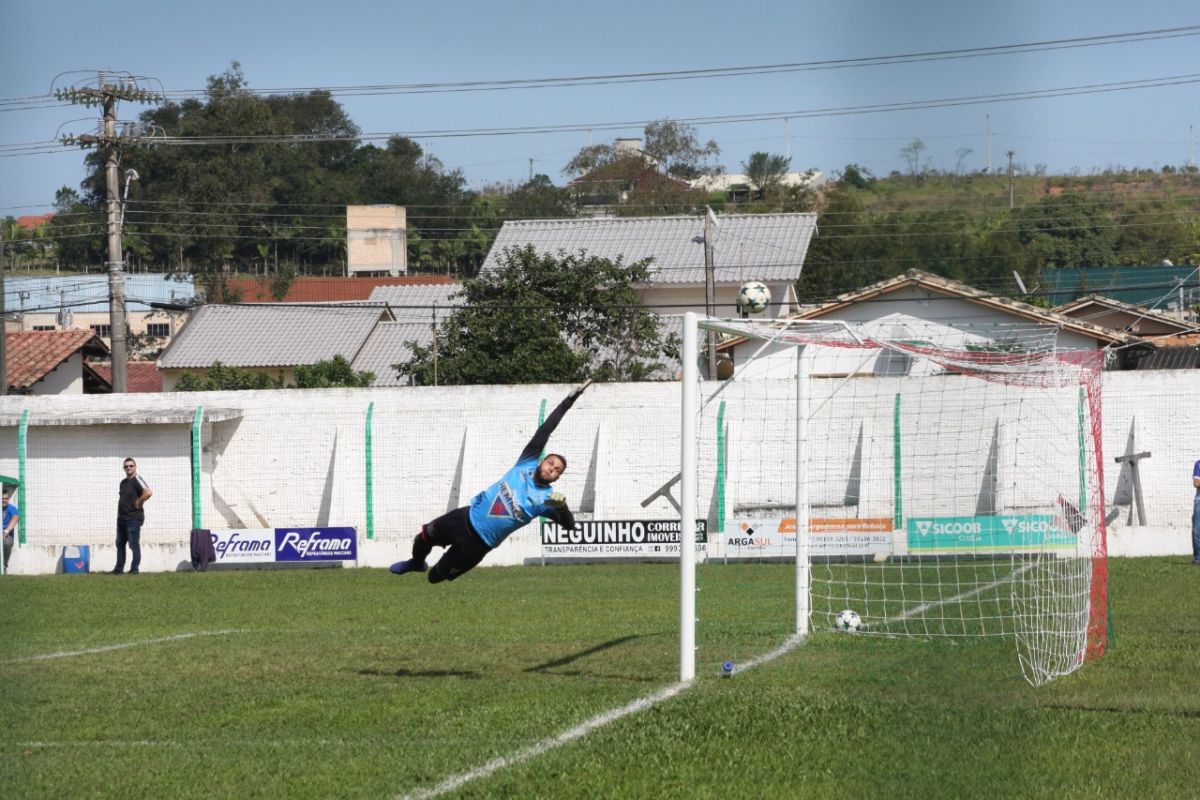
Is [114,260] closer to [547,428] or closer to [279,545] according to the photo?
[279,545]

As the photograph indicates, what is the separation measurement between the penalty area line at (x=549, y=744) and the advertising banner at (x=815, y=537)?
12074 mm

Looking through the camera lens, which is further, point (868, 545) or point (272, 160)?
point (272, 160)

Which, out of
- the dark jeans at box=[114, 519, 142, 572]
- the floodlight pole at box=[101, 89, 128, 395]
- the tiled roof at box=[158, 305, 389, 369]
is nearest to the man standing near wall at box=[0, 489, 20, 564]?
the dark jeans at box=[114, 519, 142, 572]

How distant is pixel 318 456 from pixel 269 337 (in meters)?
28.2

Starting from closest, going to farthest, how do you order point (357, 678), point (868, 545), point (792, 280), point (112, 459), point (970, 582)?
point (357, 678)
point (970, 582)
point (868, 545)
point (112, 459)
point (792, 280)

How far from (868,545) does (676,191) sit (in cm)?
5415

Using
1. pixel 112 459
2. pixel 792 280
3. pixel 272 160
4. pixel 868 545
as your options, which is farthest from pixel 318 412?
pixel 272 160

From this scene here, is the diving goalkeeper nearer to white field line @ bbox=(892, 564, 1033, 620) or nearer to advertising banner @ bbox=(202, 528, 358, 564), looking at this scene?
white field line @ bbox=(892, 564, 1033, 620)

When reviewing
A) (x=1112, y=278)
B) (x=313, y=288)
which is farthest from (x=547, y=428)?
(x=313, y=288)

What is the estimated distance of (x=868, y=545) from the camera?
21.9m

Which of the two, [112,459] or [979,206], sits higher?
[979,206]

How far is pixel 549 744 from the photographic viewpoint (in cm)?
768

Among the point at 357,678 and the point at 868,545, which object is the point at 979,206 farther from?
the point at 868,545

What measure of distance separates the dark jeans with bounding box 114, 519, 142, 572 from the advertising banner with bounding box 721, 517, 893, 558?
34.9 ft
